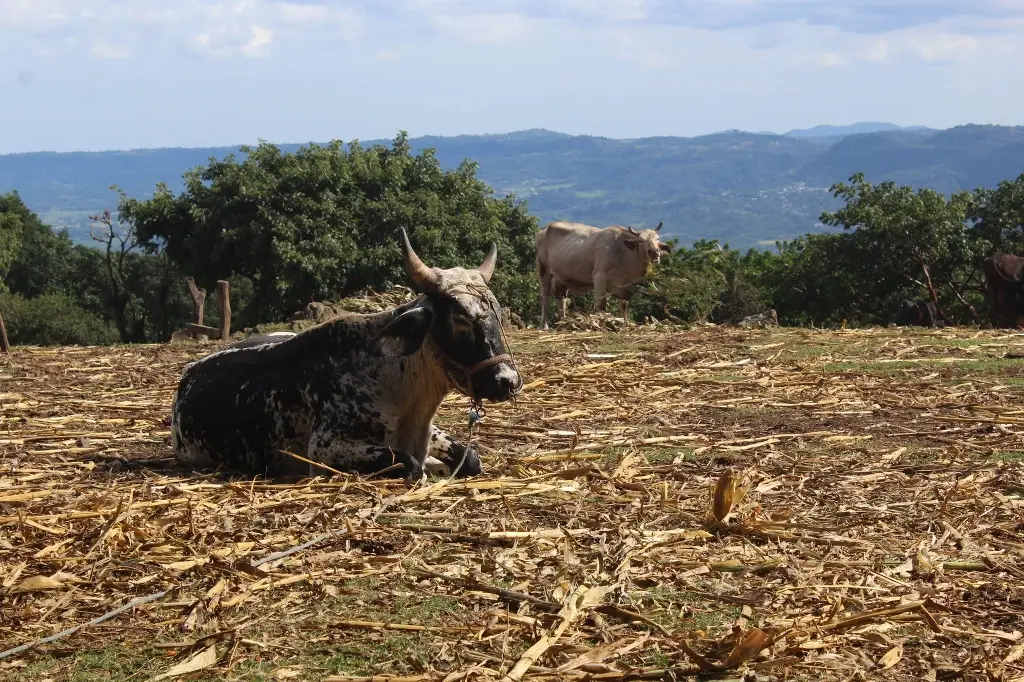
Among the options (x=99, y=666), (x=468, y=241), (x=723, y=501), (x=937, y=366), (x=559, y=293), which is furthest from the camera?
(x=468, y=241)

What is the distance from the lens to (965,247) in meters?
28.4

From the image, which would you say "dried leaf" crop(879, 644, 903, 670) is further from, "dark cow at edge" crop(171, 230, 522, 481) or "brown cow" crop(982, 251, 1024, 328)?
"brown cow" crop(982, 251, 1024, 328)

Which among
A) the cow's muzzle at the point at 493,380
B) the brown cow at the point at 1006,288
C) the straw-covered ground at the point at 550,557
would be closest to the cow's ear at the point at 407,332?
the cow's muzzle at the point at 493,380

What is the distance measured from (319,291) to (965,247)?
51.4 ft

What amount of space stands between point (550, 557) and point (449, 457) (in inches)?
99.2

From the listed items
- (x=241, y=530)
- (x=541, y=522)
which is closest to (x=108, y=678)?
(x=241, y=530)

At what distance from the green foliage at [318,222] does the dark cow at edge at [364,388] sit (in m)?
20.8

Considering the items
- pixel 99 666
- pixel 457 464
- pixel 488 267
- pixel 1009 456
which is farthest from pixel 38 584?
pixel 1009 456

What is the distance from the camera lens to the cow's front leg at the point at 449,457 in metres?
8.03

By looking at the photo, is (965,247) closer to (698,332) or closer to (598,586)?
(698,332)

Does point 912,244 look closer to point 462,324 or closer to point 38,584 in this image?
point 462,324

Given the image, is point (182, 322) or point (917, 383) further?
point (182, 322)

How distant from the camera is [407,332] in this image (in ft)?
25.9

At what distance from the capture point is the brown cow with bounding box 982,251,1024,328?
2155 cm
